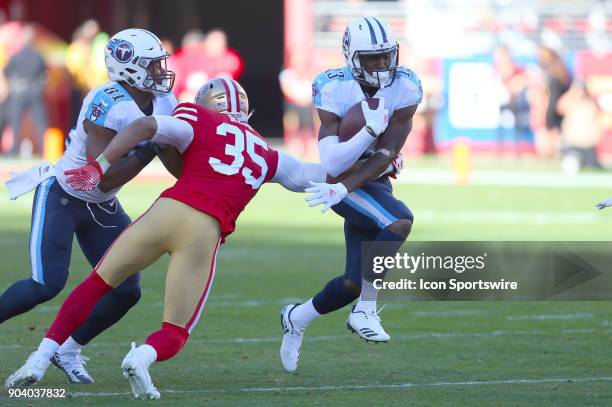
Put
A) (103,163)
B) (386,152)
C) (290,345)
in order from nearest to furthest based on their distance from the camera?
(103,163) → (386,152) → (290,345)

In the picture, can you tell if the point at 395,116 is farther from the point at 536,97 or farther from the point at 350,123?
the point at 536,97

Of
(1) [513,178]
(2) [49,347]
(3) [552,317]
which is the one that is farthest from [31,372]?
(1) [513,178]

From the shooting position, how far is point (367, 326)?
693 centimetres

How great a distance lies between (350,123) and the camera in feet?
22.7

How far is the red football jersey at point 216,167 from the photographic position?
6109 millimetres

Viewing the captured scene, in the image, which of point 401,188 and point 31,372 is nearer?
point 31,372

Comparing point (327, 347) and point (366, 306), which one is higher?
point (366, 306)

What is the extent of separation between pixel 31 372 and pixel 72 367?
62cm

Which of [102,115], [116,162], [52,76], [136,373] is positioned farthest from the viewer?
[52,76]

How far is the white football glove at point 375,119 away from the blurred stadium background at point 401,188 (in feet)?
3.88

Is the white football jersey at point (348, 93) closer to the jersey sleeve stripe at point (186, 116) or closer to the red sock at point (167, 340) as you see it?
the jersey sleeve stripe at point (186, 116)

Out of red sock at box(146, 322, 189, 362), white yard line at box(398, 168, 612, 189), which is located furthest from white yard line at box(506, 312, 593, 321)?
white yard line at box(398, 168, 612, 189)

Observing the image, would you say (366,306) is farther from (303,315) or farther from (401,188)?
(401,188)

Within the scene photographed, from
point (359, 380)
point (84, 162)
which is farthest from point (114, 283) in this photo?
point (359, 380)
